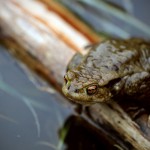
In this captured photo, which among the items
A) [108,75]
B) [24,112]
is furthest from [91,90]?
[24,112]

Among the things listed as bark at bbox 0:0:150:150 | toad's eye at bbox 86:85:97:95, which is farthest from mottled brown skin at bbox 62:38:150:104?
bark at bbox 0:0:150:150

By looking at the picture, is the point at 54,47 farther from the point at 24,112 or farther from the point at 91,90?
the point at 91,90

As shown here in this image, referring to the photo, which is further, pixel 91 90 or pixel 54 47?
pixel 54 47

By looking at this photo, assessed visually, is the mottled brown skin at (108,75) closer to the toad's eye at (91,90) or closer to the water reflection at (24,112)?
the toad's eye at (91,90)

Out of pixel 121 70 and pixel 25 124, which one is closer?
pixel 121 70

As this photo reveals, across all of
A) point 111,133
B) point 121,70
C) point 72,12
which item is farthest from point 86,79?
point 72,12

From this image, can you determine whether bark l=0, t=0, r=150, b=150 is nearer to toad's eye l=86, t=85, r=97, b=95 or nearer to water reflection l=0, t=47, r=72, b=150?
water reflection l=0, t=47, r=72, b=150

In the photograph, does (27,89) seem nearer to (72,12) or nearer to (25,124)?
(25,124)
